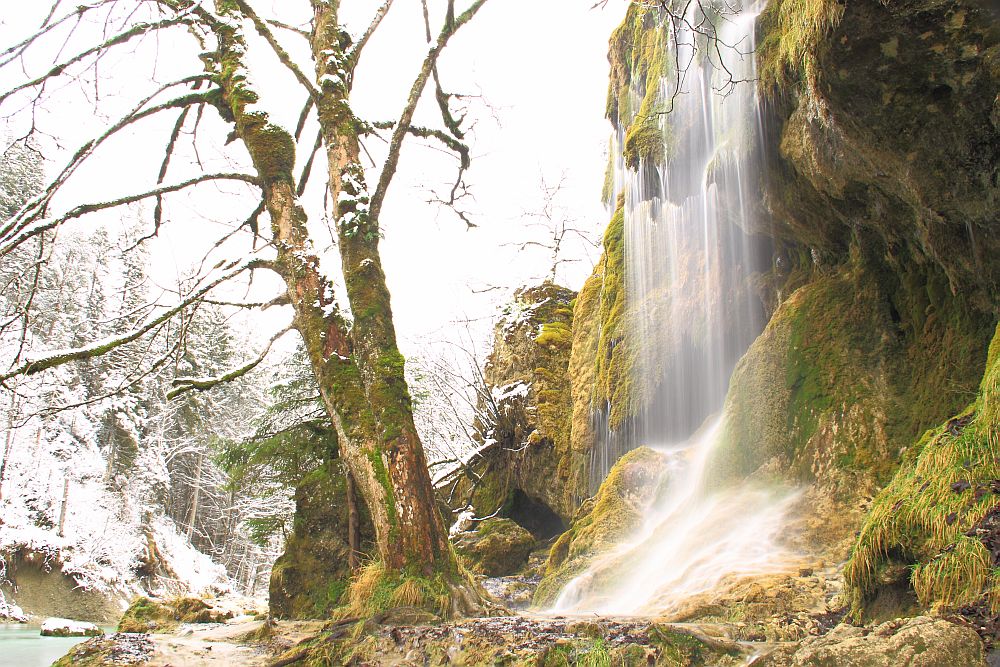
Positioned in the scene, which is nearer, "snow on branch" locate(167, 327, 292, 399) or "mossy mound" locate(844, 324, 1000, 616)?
"mossy mound" locate(844, 324, 1000, 616)

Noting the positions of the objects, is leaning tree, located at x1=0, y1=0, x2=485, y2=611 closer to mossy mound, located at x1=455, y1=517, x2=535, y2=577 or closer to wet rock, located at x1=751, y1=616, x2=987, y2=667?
wet rock, located at x1=751, y1=616, x2=987, y2=667

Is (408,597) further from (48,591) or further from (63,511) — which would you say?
(63,511)

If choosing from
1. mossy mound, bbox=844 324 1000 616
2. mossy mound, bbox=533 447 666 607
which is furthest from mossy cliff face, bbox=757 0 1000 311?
mossy mound, bbox=533 447 666 607

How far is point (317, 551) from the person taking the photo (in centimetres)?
731

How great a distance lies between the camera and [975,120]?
455 centimetres

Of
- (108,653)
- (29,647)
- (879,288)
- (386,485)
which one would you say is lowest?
(29,647)

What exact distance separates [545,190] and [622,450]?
1607 centimetres

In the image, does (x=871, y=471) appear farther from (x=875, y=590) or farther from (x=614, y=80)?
(x=614, y=80)

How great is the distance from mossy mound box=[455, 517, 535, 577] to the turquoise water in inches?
240

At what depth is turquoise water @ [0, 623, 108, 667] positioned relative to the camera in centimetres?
845

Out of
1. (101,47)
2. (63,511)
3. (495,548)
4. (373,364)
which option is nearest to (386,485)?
(373,364)

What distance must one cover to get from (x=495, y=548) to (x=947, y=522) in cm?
937

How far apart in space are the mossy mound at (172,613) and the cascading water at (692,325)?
17.1 feet

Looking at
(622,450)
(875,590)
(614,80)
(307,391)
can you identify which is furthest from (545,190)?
(875,590)
